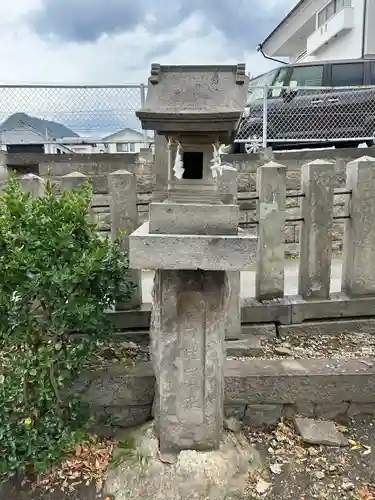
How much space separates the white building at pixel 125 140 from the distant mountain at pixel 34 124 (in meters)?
0.59

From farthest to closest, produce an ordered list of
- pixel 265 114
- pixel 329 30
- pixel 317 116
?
pixel 329 30 → pixel 317 116 → pixel 265 114

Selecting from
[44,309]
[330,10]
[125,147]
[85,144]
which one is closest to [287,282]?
[44,309]

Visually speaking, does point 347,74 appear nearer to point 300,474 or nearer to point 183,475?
point 300,474

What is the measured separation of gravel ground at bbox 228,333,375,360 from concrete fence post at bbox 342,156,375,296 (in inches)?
16.2

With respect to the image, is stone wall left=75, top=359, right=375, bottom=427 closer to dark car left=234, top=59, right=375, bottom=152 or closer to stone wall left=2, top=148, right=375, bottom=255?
stone wall left=2, top=148, right=375, bottom=255

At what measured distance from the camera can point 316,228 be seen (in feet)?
11.2

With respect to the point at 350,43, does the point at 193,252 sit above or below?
below

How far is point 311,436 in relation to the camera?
2.83 metres

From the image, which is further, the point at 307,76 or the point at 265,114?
the point at 307,76

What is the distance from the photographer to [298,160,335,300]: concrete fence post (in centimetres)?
332

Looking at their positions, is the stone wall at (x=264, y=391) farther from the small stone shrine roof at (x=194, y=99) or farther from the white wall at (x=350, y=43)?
the white wall at (x=350, y=43)

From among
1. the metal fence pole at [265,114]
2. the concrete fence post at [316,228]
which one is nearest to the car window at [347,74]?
the metal fence pole at [265,114]

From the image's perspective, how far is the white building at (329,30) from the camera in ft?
37.2

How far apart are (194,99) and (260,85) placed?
589cm
